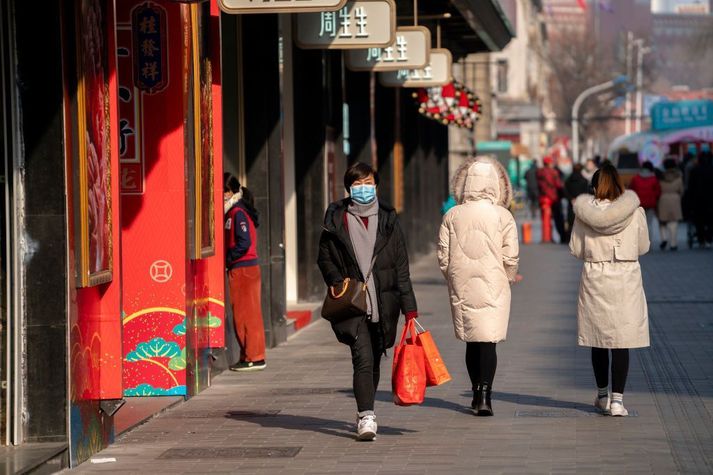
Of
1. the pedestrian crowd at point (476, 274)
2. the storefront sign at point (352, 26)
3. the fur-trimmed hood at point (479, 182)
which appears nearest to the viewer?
the pedestrian crowd at point (476, 274)

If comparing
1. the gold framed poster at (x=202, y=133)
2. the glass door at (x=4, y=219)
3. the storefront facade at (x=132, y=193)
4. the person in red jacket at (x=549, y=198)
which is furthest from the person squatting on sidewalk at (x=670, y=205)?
the glass door at (x=4, y=219)

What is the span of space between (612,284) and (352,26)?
200 inches

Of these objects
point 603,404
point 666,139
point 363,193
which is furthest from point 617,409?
point 666,139

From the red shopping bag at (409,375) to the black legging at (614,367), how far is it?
1.49 metres

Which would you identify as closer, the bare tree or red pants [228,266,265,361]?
red pants [228,266,265,361]

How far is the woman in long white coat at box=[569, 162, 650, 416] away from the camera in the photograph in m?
10.6

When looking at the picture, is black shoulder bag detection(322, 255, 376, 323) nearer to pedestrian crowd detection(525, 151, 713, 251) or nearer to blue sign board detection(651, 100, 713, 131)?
pedestrian crowd detection(525, 151, 713, 251)

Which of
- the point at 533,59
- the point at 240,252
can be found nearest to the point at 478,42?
the point at 240,252

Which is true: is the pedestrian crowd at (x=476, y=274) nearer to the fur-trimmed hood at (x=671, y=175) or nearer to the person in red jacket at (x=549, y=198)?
the fur-trimmed hood at (x=671, y=175)

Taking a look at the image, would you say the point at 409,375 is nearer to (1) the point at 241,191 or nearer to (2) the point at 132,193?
(2) the point at 132,193

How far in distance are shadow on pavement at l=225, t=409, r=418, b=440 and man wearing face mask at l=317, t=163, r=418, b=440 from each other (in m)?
0.41

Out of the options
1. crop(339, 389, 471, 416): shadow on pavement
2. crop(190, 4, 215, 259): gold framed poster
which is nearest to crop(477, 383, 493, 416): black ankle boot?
crop(339, 389, 471, 416): shadow on pavement

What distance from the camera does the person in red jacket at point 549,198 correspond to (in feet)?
112

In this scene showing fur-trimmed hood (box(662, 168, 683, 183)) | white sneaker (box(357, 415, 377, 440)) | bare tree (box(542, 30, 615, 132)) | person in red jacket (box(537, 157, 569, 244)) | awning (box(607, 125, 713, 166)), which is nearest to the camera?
white sneaker (box(357, 415, 377, 440))
